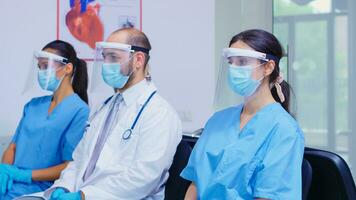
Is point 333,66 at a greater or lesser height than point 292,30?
lesser

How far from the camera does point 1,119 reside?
276cm

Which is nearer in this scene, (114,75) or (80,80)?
(114,75)

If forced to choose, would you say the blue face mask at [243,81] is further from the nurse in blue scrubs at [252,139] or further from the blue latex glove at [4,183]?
the blue latex glove at [4,183]

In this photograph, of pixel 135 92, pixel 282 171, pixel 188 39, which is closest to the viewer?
pixel 282 171

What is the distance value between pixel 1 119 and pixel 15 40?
468mm

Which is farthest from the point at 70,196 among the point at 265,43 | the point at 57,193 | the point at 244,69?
the point at 265,43

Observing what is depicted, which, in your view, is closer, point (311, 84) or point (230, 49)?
point (230, 49)

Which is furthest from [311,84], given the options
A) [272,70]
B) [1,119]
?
[1,119]

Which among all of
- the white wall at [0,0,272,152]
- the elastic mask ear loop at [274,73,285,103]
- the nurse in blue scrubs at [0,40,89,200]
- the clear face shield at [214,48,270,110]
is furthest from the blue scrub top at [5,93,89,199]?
the elastic mask ear loop at [274,73,285,103]

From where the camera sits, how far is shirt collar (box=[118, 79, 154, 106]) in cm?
203

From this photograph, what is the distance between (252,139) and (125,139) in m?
0.57

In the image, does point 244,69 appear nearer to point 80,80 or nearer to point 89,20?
point 80,80

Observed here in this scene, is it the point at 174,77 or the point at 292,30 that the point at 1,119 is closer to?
the point at 174,77

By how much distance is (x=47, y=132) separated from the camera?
2.23m
